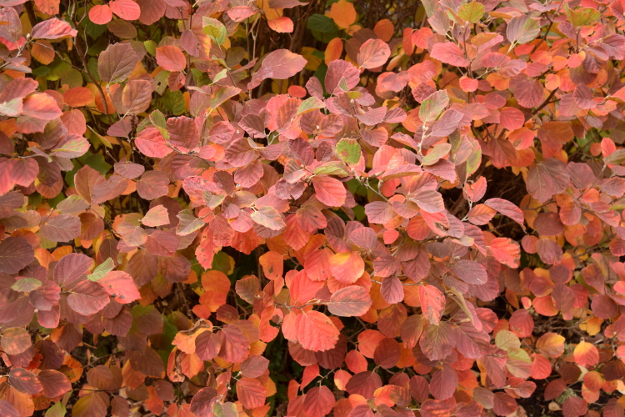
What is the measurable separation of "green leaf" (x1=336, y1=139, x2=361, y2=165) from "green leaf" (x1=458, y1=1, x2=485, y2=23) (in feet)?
1.53

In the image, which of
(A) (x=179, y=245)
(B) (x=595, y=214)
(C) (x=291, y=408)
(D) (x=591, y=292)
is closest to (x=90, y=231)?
(A) (x=179, y=245)

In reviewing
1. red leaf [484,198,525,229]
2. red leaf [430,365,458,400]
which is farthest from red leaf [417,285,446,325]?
red leaf [430,365,458,400]

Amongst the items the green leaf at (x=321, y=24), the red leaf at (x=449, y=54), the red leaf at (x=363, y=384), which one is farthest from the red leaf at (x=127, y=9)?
the red leaf at (x=363, y=384)

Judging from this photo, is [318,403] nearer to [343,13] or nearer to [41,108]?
[41,108]

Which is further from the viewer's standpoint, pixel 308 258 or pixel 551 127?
pixel 551 127

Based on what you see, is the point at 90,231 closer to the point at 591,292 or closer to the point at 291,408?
the point at 291,408

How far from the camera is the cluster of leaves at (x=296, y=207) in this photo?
112cm

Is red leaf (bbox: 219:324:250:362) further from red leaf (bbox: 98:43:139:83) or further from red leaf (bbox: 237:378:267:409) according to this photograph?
red leaf (bbox: 98:43:139:83)

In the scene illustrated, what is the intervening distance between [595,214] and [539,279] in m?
0.28

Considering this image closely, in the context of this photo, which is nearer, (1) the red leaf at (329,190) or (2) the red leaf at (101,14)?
(1) the red leaf at (329,190)

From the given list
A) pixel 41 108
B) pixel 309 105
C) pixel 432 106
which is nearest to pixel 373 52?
pixel 432 106

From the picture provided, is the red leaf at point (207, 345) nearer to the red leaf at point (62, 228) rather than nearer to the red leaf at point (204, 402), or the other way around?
the red leaf at point (204, 402)

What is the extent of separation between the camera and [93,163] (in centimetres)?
164

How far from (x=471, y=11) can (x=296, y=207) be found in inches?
23.9
